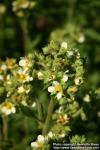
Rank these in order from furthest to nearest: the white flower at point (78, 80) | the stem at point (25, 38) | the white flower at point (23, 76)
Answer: the stem at point (25, 38)
the white flower at point (23, 76)
the white flower at point (78, 80)

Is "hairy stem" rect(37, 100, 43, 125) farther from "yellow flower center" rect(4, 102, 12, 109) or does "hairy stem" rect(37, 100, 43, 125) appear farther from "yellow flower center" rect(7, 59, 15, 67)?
"yellow flower center" rect(7, 59, 15, 67)

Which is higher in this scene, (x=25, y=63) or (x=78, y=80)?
(x=25, y=63)

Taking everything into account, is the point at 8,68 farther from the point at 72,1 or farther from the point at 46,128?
the point at 72,1

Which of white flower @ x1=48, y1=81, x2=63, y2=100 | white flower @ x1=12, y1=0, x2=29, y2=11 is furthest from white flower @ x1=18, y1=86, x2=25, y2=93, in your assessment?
white flower @ x1=12, y1=0, x2=29, y2=11

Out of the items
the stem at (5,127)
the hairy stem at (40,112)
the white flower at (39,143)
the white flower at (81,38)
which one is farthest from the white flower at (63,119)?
the white flower at (81,38)

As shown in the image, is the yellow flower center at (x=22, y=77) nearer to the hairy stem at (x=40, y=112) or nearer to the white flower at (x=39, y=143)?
the hairy stem at (x=40, y=112)

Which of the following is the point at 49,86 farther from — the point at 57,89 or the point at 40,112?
the point at 40,112

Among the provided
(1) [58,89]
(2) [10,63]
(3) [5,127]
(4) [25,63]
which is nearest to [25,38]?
(2) [10,63]

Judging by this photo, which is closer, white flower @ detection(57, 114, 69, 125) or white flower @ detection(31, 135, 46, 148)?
white flower @ detection(31, 135, 46, 148)

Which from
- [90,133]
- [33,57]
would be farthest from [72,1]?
[33,57]
